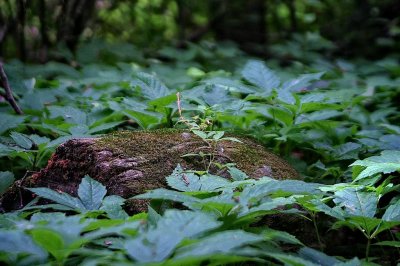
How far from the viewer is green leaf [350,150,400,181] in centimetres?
142

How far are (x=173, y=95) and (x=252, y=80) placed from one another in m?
0.53

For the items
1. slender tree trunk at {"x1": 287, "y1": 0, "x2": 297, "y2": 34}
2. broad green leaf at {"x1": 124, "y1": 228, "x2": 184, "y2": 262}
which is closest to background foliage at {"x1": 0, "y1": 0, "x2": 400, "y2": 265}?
broad green leaf at {"x1": 124, "y1": 228, "x2": 184, "y2": 262}

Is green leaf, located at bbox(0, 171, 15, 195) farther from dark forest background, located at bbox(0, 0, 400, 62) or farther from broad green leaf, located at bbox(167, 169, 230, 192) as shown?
dark forest background, located at bbox(0, 0, 400, 62)

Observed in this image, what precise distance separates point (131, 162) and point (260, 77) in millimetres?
970

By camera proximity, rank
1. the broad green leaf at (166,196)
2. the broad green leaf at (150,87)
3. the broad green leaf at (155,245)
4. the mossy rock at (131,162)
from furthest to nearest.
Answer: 1. the broad green leaf at (150,87)
2. the mossy rock at (131,162)
3. the broad green leaf at (166,196)
4. the broad green leaf at (155,245)

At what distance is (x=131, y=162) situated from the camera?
1.59 m

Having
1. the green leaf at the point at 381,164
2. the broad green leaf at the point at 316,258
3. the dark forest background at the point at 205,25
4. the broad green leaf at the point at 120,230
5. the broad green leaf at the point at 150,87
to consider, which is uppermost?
the broad green leaf at the point at 120,230

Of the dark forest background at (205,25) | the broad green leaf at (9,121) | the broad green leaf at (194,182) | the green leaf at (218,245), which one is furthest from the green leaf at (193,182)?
the dark forest background at (205,25)

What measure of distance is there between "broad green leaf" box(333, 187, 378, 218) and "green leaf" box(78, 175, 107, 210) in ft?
2.29

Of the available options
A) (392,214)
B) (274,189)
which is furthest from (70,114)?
(392,214)

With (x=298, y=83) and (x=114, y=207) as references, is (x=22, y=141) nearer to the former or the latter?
(x=114, y=207)

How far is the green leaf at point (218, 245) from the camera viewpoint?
90cm

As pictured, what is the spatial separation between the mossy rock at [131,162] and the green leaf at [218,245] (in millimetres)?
542

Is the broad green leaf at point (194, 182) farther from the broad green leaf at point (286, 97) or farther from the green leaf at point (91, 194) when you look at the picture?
the broad green leaf at point (286, 97)
